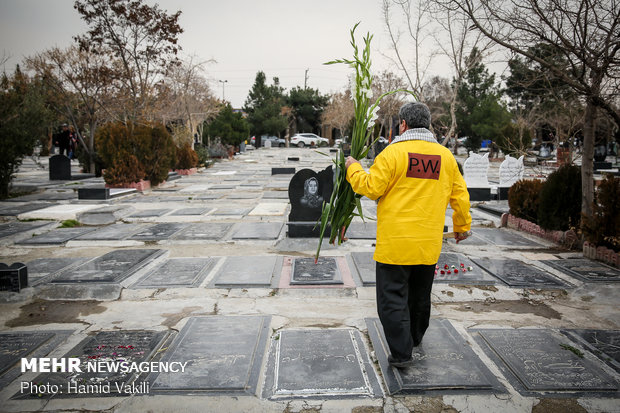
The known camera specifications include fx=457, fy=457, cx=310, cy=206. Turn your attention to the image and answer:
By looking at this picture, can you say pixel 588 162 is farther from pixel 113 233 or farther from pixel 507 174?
pixel 113 233

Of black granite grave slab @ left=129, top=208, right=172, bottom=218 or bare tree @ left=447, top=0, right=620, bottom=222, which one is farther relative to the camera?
black granite grave slab @ left=129, top=208, right=172, bottom=218

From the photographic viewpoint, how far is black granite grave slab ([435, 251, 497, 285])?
539 cm

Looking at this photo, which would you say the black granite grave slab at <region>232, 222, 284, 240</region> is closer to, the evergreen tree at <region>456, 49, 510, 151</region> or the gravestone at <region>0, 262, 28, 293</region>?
the gravestone at <region>0, 262, 28, 293</region>

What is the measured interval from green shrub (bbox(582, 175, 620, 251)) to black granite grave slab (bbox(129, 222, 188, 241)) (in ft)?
21.0

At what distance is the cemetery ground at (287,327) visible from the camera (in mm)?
3000

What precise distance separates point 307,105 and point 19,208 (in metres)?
50.9

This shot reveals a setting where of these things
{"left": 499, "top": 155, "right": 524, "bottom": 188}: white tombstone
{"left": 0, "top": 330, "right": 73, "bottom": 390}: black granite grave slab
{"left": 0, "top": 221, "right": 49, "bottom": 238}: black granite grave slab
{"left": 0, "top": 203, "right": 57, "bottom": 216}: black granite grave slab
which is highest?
{"left": 499, "top": 155, "right": 524, "bottom": 188}: white tombstone

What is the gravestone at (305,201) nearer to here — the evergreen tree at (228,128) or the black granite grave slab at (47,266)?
the black granite grave slab at (47,266)

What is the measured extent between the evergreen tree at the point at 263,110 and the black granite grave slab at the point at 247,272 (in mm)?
45972

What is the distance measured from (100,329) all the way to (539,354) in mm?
3669

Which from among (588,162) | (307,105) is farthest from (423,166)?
(307,105)

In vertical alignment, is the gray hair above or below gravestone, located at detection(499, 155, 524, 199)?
above

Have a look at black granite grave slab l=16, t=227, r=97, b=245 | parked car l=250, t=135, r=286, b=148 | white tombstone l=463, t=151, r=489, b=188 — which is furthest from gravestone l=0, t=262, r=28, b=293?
parked car l=250, t=135, r=286, b=148

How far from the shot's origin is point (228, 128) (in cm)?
3253
